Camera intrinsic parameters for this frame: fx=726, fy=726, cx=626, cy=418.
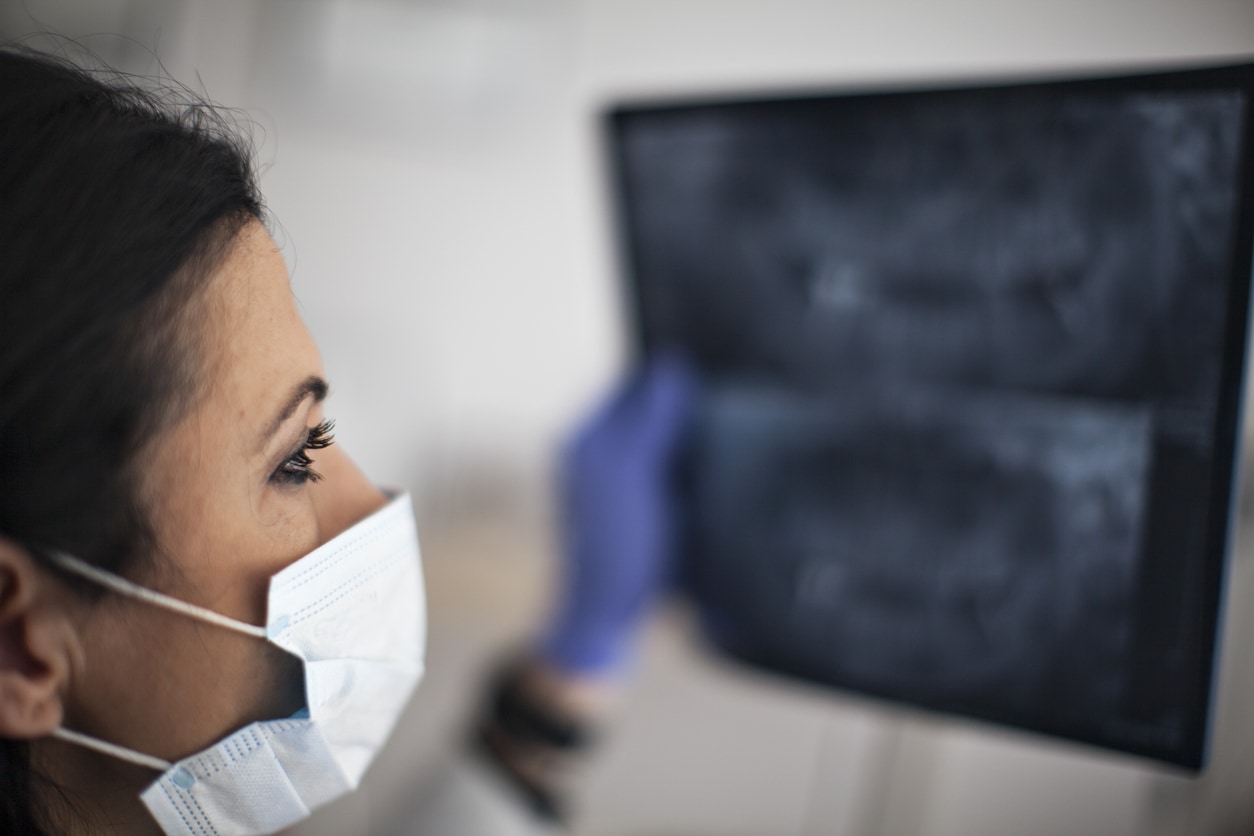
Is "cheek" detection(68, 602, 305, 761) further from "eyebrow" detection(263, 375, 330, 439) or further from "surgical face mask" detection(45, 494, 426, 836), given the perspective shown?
"eyebrow" detection(263, 375, 330, 439)

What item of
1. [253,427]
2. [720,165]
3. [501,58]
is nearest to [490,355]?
[501,58]

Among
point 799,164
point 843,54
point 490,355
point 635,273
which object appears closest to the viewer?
point 799,164

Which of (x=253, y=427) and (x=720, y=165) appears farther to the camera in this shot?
(x=720, y=165)

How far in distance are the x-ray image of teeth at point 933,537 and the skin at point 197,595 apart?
56cm

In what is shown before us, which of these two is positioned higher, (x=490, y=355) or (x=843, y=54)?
(x=843, y=54)

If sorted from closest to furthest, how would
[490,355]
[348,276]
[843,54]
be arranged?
[843,54]
[348,276]
[490,355]

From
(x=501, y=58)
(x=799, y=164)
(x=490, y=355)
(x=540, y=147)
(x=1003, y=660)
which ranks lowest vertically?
(x=1003, y=660)

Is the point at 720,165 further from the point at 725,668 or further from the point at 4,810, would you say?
the point at 4,810

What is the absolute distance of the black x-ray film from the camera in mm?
616

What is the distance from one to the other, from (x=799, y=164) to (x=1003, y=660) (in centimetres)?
58

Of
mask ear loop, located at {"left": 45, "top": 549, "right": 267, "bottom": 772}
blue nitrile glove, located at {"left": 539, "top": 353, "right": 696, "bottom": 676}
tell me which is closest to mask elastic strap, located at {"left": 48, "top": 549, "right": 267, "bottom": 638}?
mask ear loop, located at {"left": 45, "top": 549, "right": 267, "bottom": 772}

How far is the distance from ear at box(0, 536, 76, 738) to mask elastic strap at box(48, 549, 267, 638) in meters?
0.01

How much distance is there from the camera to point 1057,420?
0.72 m

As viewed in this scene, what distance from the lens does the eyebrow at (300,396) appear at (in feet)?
1.59
